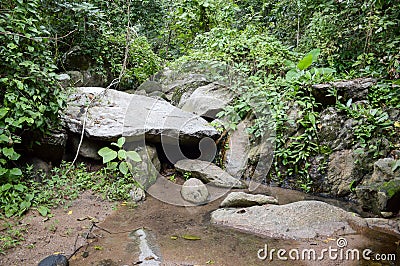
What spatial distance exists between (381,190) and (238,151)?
95.8 inches

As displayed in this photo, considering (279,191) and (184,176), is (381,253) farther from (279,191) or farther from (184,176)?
(184,176)

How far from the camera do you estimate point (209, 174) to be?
4961 millimetres

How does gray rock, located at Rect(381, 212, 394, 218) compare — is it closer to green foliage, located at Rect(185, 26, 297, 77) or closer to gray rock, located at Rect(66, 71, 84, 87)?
green foliage, located at Rect(185, 26, 297, 77)

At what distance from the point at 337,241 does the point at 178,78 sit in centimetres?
509

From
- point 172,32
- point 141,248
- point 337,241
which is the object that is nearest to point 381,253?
point 337,241

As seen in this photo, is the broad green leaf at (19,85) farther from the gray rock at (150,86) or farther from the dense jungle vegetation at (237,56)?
the gray rock at (150,86)

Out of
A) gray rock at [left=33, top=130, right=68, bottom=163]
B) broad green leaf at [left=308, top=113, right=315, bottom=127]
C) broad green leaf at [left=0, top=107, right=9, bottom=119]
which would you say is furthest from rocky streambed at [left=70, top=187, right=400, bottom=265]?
broad green leaf at [left=0, top=107, right=9, bottom=119]

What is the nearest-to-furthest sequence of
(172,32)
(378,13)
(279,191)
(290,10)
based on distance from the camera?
1. (279,191)
2. (378,13)
3. (290,10)
4. (172,32)

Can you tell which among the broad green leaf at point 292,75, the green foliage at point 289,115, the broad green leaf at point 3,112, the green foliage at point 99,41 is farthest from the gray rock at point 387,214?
the green foliage at point 99,41

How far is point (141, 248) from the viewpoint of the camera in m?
3.13

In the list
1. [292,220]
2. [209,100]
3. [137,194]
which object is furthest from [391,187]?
[209,100]

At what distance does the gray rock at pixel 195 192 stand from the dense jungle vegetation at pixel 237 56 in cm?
134

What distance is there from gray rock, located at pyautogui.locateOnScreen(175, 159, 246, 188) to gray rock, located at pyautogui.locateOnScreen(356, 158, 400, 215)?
1817mm

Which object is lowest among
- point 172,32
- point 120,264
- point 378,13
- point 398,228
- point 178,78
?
point 120,264
